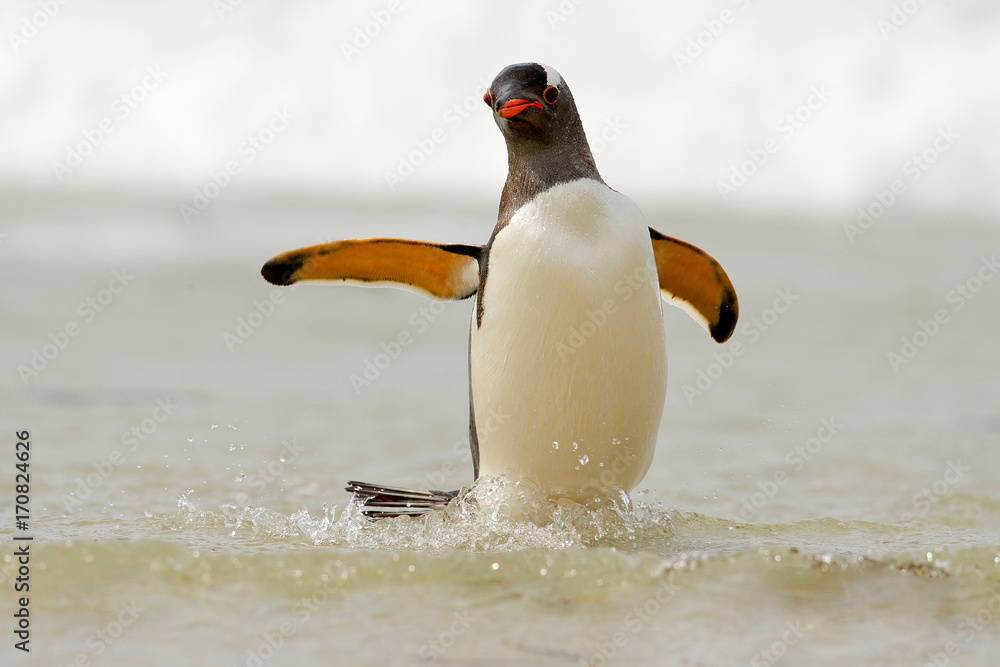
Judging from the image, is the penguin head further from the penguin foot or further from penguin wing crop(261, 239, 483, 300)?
the penguin foot

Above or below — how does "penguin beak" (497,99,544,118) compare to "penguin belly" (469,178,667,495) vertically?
above

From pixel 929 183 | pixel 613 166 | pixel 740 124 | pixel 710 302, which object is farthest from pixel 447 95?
pixel 710 302

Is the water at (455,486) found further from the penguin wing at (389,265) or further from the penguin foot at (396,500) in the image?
the penguin wing at (389,265)

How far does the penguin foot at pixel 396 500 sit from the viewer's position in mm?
2977

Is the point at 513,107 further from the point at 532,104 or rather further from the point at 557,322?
the point at 557,322

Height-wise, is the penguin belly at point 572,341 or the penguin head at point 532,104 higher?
the penguin head at point 532,104

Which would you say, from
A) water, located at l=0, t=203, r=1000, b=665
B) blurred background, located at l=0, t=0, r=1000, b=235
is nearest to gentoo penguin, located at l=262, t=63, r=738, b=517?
water, located at l=0, t=203, r=1000, b=665

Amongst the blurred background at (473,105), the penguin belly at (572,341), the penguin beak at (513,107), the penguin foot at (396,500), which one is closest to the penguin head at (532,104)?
the penguin beak at (513,107)

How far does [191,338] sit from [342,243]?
4.90 meters

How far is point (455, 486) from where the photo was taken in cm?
400

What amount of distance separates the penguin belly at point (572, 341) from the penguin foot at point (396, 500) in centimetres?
21

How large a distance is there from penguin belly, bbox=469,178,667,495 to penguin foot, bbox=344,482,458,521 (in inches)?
8.1

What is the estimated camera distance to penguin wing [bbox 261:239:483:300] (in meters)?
3.08

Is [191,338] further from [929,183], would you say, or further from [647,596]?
[929,183]
